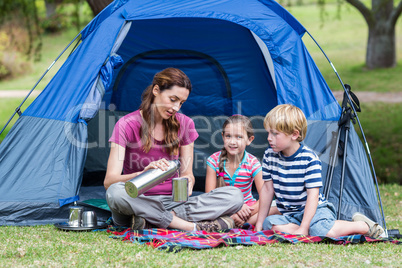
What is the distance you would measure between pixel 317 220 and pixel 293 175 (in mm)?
292

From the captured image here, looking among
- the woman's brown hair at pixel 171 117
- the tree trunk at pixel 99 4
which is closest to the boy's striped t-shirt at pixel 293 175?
the woman's brown hair at pixel 171 117

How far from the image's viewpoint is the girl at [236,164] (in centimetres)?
352

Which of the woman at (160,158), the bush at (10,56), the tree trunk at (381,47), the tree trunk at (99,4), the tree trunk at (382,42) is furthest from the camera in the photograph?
the bush at (10,56)

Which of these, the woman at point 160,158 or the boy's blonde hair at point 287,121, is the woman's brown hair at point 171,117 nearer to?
the woman at point 160,158

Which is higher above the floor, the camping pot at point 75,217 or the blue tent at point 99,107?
the blue tent at point 99,107

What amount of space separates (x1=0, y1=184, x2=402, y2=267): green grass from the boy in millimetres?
181

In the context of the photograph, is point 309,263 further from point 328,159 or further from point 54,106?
point 54,106

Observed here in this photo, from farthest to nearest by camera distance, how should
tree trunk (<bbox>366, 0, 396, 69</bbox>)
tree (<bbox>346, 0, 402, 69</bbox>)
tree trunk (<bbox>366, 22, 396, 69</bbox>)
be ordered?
tree trunk (<bbox>366, 22, 396, 69</bbox>) → tree trunk (<bbox>366, 0, 396, 69</bbox>) → tree (<bbox>346, 0, 402, 69</bbox>)

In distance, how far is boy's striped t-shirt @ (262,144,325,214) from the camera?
2.91 meters

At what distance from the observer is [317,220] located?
2902 mm

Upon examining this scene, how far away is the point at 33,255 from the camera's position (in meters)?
2.55

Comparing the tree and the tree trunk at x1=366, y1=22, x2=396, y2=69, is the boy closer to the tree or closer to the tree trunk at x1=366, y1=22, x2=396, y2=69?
the tree

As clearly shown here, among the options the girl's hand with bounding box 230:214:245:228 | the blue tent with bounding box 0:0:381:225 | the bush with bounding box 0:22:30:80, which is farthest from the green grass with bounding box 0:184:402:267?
the bush with bounding box 0:22:30:80

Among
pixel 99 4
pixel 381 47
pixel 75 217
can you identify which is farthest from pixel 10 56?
pixel 75 217
